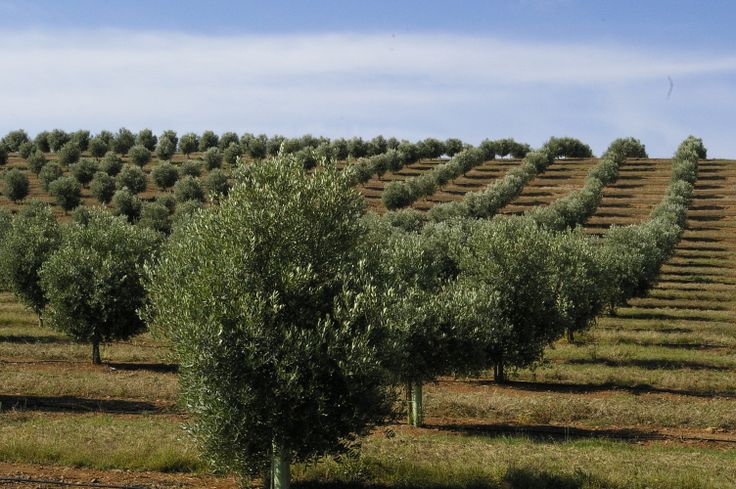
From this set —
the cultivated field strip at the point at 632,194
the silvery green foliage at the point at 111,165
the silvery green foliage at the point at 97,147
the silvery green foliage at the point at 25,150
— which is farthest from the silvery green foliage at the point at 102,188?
the cultivated field strip at the point at 632,194

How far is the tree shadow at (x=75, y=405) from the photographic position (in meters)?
36.6

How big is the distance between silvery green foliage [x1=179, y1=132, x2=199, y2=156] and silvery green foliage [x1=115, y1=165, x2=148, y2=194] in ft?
130

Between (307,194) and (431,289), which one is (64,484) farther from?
(431,289)

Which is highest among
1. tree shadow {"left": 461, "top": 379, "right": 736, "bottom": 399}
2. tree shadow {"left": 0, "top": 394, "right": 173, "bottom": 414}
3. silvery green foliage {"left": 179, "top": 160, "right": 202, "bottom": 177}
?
silvery green foliage {"left": 179, "top": 160, "right": 202, "bottom": 177}

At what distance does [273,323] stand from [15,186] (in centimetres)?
11399

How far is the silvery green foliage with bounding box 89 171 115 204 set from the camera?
122 meters

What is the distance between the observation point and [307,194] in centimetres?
2381

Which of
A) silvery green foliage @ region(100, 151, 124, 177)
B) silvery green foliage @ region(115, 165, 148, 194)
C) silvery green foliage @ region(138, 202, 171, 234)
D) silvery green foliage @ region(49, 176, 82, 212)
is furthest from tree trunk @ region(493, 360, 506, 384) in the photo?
silvery green foliage @ region(100, 151, 124, 177)

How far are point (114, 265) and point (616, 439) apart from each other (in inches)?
1286

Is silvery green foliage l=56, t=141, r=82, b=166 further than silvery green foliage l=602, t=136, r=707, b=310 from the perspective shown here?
Yes

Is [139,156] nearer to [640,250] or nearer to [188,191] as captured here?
[188,191]

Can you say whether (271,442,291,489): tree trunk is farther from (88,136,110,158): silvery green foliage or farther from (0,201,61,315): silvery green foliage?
(88,136,110,158): silvery green foliage

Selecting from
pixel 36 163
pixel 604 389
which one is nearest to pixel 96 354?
pixel 604 389

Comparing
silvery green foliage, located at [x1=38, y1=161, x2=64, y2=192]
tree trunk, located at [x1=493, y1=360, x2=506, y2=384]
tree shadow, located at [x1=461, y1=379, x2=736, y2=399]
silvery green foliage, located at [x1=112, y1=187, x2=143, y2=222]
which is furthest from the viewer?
silvery green foliage, located at [x1=38, y1=161, x2=64, y2=192]
